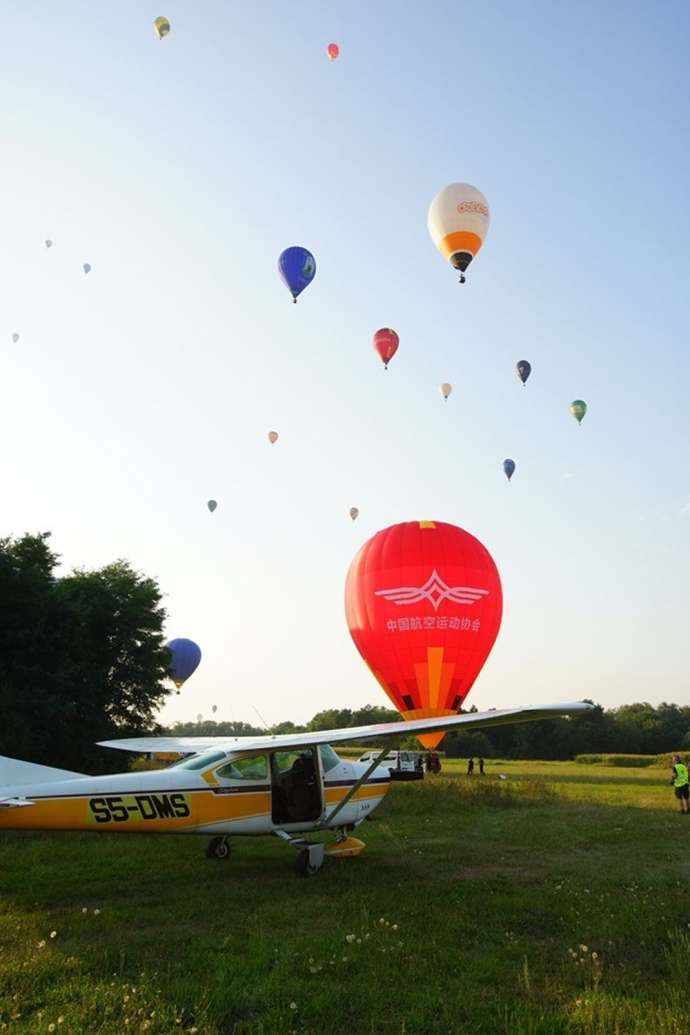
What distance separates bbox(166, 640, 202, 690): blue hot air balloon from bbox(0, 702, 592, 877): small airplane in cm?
3586

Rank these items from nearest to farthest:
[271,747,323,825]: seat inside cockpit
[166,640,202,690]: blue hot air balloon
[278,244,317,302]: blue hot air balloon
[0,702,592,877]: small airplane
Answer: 1. [0,702,592,877]: small airplane
2. [271,747,323,825]: seat inside cockpit
3. [278,244,317,302]: blue hot air balloon
4. [166,640,202,690]: blue hot air balloon

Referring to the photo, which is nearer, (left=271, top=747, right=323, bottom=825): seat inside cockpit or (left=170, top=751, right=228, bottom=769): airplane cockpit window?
(left=170, top=751, right=228, bottom=769): airplane cockpit window

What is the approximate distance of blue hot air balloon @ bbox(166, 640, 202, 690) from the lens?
47.4 metres

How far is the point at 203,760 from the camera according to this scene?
11578mm

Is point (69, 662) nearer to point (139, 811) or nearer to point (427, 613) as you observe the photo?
point (139, 811)

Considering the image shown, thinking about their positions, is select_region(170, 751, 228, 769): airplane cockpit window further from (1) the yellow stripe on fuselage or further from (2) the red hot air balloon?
(2) the red hot air balloon

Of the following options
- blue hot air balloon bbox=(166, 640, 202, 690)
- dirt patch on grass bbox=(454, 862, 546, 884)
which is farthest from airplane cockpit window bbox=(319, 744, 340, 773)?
blue hot air balloon bbox=(166, 640, 202, 690)

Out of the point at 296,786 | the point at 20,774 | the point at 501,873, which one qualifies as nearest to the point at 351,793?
the point at 296,786

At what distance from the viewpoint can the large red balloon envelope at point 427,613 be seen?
29.1 meters

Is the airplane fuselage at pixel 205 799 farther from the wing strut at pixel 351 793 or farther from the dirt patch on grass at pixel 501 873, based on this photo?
the dirt patch on grass at pixel 501 873

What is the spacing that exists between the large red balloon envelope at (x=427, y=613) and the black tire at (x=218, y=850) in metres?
17.1

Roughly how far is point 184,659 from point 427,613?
23.8m

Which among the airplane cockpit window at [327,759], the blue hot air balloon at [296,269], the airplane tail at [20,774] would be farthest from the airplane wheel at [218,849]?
the blue hot air balloon at [296,269]

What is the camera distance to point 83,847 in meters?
13.4
